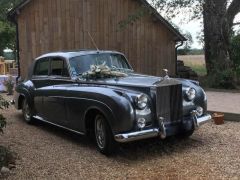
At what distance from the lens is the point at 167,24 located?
19812 mm

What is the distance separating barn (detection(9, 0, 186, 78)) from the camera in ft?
61.3

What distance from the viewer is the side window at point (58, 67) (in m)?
9.06

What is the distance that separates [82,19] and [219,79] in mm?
6288

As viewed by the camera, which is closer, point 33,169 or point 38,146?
point 33,169

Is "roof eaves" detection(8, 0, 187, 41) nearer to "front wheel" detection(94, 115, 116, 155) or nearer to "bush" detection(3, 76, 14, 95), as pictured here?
"bush" detection(3, 76, 14, 95)

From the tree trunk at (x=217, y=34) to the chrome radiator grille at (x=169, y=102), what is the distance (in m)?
9.47

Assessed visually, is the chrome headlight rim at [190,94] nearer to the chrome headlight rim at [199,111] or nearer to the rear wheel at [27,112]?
the chrome headlight rim at [199,111]

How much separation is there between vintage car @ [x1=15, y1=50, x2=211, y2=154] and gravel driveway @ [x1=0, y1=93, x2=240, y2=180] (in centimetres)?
32

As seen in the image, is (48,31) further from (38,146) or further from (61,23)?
(38,146)

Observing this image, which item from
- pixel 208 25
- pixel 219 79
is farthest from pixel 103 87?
pixel 208 25

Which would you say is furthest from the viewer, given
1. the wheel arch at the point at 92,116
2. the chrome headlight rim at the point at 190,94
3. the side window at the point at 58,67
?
the side window at the point at 58,67

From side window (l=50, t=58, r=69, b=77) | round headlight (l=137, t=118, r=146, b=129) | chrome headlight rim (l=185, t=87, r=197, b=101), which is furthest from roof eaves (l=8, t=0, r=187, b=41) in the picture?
round headlight (l=137, t=118, r=146, b=129)

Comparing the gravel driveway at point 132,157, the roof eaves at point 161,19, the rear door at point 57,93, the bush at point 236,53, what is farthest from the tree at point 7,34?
the gravel driveway at point 132,157

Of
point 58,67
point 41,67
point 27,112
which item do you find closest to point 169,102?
point 58,67
